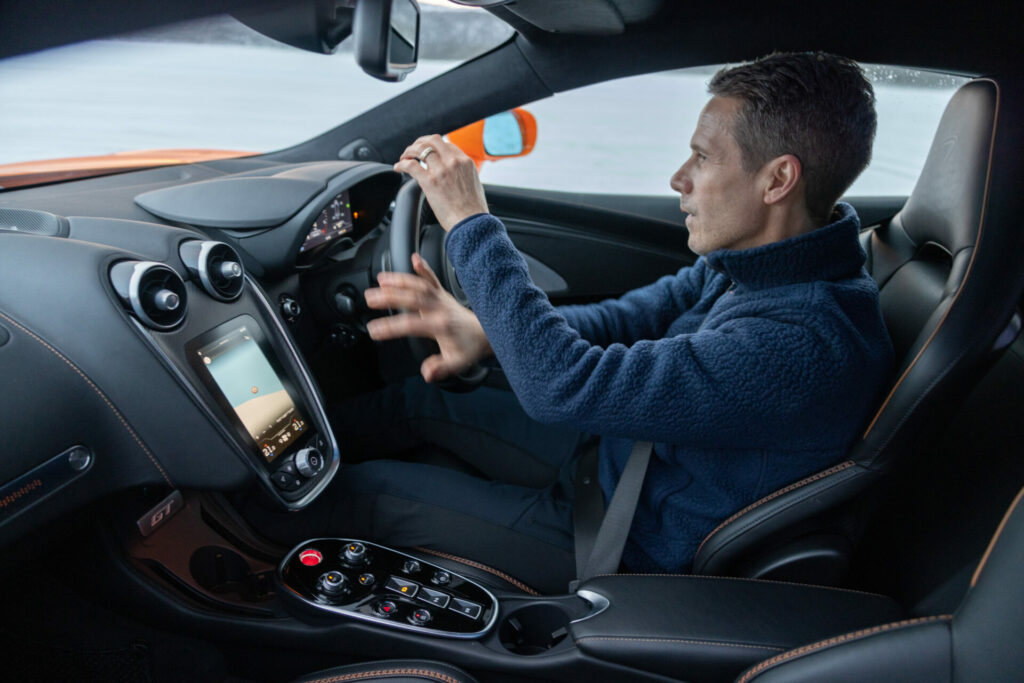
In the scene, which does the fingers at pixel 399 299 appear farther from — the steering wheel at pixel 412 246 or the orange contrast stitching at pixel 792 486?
the orange contrast stitching at pixel 792 486

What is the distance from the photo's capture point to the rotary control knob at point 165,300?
1.08m

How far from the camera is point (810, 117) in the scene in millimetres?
1144

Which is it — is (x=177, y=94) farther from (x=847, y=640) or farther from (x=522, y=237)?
(x=847, y=640)

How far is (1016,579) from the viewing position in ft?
2.83

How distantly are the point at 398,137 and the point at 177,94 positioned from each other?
0.61 meters

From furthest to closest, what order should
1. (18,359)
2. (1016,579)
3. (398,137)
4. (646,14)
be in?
(398,137)
(646,14)
(18,359)
(1016,579)

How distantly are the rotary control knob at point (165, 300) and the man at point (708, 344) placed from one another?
1.05 feet

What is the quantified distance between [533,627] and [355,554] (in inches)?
13.2

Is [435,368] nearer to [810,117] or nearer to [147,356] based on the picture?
[147,356]

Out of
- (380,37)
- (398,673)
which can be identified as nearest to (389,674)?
(398,673)

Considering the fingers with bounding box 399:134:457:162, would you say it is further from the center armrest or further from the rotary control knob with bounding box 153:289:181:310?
the center armrest

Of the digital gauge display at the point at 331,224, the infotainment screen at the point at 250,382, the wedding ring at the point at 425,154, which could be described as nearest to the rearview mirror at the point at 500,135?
the digital gauge display at the point at 331,224

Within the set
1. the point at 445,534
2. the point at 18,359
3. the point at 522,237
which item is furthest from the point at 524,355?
the point at 522,237

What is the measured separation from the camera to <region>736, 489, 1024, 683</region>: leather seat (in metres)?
0.85
